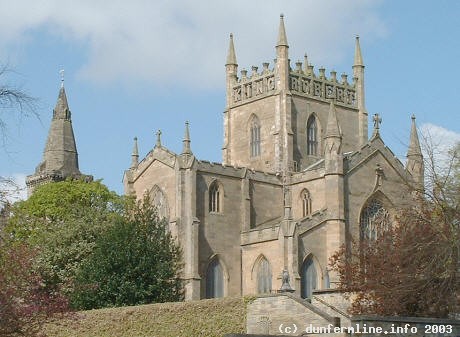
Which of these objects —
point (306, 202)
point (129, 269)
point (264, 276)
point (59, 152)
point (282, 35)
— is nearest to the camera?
point (129, 269)

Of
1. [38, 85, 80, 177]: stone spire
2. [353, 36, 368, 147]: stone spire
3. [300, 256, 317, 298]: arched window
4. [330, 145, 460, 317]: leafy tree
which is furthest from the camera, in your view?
[38, 85, 80, 177]: stone spire

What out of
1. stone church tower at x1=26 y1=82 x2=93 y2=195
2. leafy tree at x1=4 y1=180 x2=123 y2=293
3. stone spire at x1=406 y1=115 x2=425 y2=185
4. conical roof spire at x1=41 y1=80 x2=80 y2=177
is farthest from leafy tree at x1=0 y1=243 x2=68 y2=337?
conical roof spire at x1=41 y1=80 x2=80 y2=177

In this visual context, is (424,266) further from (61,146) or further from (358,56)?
(61,146)

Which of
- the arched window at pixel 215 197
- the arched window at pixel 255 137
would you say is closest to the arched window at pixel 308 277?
the arched window at pixel 215 197

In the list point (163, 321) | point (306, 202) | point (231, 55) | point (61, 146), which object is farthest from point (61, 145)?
point (163, 321)

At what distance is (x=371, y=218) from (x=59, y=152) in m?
44.3

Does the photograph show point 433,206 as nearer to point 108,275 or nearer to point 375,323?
point 375,323

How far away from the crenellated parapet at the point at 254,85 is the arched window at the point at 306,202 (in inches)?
407

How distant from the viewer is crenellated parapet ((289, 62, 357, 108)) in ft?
261

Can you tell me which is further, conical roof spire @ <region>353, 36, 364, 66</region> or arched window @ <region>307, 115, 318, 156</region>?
conical roof spire @ <region>353, 36, 364, 66</region>

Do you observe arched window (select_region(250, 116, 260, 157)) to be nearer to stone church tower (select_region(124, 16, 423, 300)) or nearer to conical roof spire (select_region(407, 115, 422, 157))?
stone church tower (select_region(124, 16, 423, 300))

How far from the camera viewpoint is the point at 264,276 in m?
67.9

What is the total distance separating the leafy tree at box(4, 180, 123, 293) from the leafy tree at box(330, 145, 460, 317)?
20.7 metres

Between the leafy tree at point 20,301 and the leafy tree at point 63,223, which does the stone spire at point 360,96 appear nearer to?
the leafy tree at point 63,223
